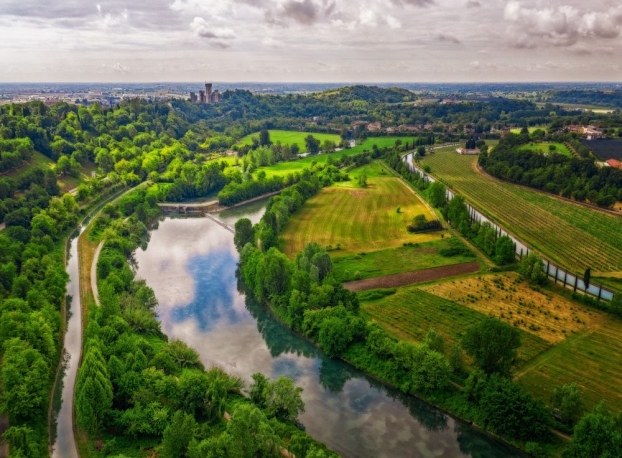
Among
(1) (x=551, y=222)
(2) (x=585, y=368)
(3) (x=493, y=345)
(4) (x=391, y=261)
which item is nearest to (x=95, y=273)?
(4) (x=391, y=261)

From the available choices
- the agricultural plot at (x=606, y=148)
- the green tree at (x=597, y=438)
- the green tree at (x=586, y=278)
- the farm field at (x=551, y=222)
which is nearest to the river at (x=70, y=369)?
the green tree at (x=597, y=438)

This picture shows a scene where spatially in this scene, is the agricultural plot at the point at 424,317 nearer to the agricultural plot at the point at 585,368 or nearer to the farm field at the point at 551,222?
the agricultural plot at the point at 585,368

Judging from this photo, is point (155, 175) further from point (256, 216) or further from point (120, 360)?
point (120, 360)

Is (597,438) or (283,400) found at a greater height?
(597,438)

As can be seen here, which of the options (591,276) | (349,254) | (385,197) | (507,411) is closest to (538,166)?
(385,197)

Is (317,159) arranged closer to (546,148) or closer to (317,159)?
(317,159)

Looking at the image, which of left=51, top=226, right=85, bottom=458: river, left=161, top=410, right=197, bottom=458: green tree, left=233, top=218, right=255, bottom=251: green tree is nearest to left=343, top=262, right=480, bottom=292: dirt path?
left=233, top=218, right=255, bottom=251: green tree
